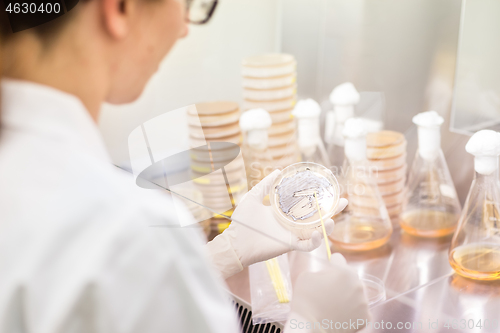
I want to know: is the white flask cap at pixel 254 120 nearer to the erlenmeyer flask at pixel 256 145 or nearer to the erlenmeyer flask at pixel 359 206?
the erlenmeyer flask at pixel 256 145

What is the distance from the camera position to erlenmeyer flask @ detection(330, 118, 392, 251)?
78 centimetres

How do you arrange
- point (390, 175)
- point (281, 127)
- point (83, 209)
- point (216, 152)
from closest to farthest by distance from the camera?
1. point (83, 209)
2. point (216, 152)
3. point (281, 127)
4. point (390, 175)

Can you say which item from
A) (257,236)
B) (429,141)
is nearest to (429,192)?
→ (429,141)

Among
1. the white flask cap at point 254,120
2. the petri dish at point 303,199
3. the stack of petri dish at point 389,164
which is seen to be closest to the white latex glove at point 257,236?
the petri dish at point 303,199

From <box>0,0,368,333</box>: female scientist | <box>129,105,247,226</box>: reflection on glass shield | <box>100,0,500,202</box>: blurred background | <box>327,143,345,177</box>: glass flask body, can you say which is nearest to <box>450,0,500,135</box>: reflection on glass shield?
<box>100,0,500,202</box>: blurred background

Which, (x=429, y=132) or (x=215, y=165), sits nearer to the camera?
(x=215, y=165)

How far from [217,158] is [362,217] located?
35cm

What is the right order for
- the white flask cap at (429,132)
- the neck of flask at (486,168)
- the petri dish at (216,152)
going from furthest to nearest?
the white flask cap at (429,132), the neck of flask at (486,168), the petri dish at (216,152)

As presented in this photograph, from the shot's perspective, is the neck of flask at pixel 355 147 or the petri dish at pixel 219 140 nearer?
the petri dish at pixel 219 140

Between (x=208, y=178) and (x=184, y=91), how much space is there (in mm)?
150

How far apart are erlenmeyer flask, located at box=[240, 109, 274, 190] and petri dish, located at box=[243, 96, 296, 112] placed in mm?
23

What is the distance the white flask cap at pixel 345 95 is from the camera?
87cm

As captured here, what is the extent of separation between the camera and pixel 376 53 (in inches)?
35.9

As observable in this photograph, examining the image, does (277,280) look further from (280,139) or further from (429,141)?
(429,141)
